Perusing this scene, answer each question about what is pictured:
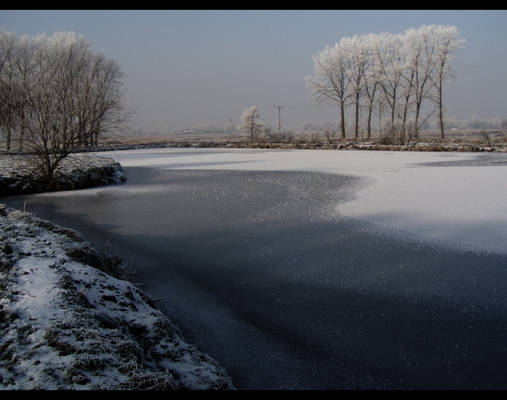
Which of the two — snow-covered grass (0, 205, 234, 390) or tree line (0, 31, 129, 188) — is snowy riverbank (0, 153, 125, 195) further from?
snow-covered grass (0, 205, 234, 390)

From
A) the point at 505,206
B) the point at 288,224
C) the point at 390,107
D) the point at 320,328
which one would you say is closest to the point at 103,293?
the point at 320,328

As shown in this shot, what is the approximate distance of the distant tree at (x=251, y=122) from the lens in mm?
58906

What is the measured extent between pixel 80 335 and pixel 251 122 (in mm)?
57616

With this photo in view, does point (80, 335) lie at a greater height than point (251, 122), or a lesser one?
lesser

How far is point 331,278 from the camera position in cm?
508

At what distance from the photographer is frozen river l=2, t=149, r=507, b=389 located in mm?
3295

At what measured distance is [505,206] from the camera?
8.32m

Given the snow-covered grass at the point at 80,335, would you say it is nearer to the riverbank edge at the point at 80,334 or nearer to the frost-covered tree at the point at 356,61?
the riverbank edge at the point at 80,334

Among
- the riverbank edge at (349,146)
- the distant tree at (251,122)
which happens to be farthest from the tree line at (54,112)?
the distant tree at (251,122)

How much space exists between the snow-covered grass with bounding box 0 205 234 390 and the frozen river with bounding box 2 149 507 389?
484 millimetres

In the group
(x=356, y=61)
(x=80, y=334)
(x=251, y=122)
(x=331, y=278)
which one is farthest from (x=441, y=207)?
(x=251, y=122)

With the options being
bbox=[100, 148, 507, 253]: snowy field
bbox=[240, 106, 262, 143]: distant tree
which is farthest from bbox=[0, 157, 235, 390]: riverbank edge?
bbox=[240, 106, 262, 143]: distant tree

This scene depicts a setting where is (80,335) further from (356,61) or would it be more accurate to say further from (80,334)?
(356,61)

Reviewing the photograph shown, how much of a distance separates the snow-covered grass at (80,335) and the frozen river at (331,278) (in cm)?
48
